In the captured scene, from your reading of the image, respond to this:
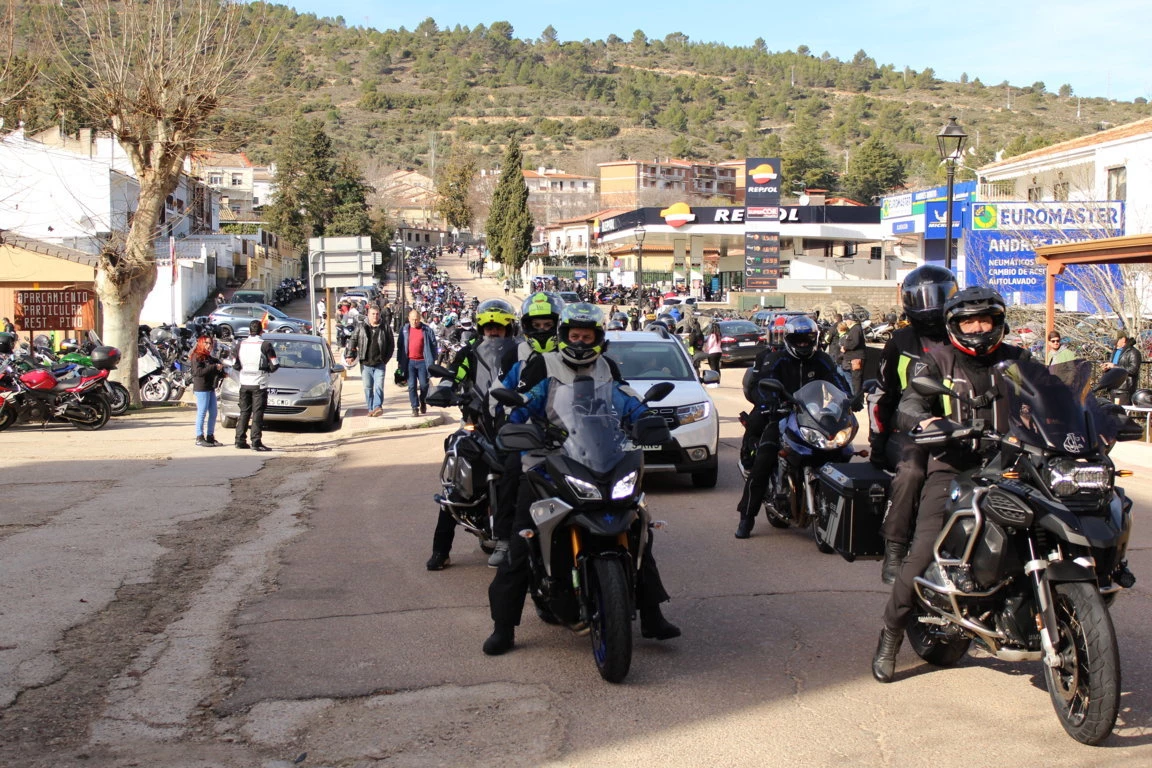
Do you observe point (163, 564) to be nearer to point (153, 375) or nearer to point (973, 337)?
point (973, 337)

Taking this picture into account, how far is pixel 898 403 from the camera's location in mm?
5852

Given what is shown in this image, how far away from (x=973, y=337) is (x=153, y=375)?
20.8m

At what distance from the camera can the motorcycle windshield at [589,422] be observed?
5.20 metres

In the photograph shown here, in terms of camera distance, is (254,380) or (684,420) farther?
(254,380)

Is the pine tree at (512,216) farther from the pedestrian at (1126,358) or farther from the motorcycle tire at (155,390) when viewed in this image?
the pedestrian at (1126,358)

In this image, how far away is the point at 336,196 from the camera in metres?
84.3

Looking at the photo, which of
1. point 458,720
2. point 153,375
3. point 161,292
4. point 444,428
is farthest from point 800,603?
point 161,292

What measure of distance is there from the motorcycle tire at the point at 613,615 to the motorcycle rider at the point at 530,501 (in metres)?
0.42

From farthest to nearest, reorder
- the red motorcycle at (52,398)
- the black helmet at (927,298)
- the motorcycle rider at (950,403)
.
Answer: the red motorcycle at (52,398) → the black helmet at (927,298) → the motorcycle rider at (950,403)

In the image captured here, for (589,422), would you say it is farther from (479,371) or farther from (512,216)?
(512,216)

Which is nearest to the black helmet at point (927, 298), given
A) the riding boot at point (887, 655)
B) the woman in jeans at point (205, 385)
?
the riding boot at point (887, 655)

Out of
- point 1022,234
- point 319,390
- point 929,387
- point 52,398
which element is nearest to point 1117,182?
point 1022,234

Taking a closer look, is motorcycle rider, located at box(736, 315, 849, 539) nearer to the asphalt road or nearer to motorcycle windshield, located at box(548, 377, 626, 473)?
the asphalt road

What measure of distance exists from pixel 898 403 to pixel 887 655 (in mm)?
1348
